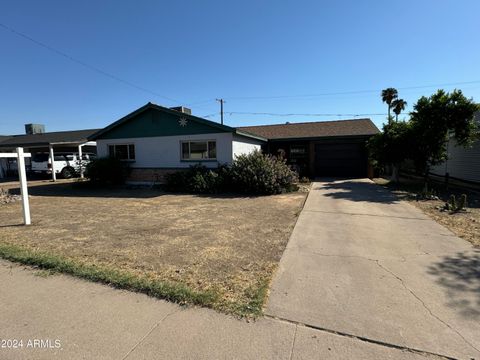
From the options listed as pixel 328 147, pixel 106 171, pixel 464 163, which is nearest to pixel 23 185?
pixel 106 171

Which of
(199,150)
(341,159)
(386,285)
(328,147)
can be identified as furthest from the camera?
(328,147)

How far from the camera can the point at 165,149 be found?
47.6ft

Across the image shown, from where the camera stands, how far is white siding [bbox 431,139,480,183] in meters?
13.5

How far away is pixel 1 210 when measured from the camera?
8.97 meters

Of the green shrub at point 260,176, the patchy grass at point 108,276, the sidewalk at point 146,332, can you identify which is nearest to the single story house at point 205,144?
the green shrub at point 260,176

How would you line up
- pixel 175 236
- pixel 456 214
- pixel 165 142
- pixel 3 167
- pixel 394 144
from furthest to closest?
pixel 3 167
pixel 165 142
pixel 394 144
pixel 456 214
pixel 175 236

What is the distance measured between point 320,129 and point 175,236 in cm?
1582

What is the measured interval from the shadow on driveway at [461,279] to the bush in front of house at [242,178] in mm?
7614

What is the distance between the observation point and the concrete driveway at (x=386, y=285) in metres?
2.63

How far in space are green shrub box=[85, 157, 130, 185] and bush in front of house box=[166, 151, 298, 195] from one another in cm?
343

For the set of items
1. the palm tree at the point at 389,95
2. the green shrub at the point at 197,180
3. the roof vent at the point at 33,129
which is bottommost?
the green shrub at the point at 197,180

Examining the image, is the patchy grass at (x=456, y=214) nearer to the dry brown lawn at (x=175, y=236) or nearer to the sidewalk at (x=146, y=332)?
the dry brown lawn at (x=175, y=236)

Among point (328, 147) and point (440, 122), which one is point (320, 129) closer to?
point (328, 147)

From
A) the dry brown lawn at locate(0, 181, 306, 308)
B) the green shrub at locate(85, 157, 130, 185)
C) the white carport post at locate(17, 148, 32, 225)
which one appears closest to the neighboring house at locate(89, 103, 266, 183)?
the green shrub at locate(85, 157, 130, 185)
